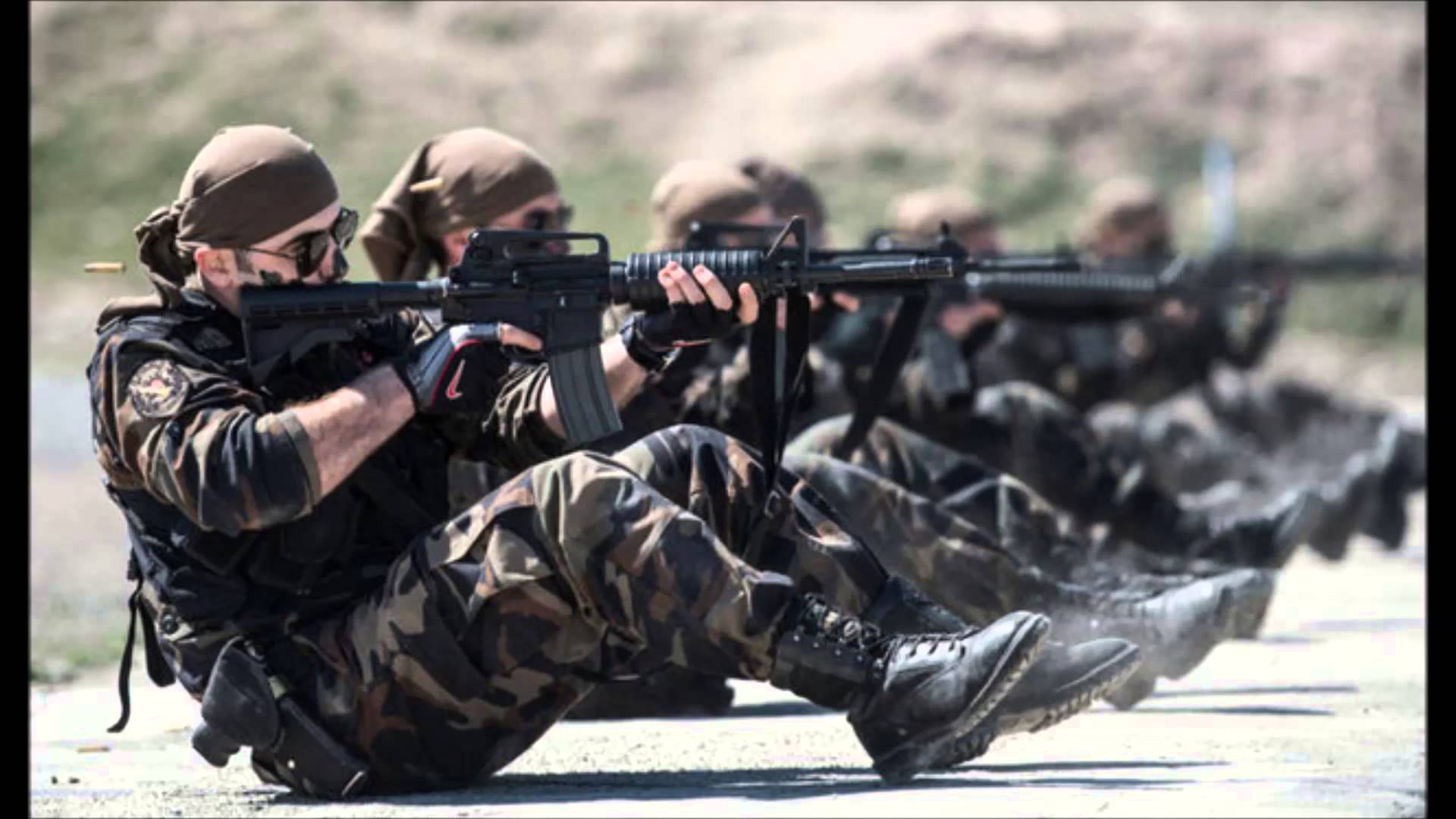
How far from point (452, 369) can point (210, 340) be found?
19.8 inches

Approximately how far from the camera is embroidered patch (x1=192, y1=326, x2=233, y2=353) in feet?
19.9

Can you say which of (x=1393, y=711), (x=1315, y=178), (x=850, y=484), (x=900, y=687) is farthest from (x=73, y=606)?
(x=1315, y=178)

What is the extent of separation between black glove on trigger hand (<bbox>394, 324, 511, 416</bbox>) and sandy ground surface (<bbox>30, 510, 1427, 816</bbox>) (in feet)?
2.59

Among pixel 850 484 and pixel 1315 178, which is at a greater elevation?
pixel 850 484

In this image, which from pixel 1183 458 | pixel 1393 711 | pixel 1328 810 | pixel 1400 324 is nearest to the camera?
pixel 1328 810

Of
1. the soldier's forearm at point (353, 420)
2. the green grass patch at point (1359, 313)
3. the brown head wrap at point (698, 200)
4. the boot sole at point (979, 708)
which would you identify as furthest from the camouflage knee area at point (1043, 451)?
the green grass patch at point (1359, 313)

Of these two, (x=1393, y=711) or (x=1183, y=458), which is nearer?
(x=1393, y=711)

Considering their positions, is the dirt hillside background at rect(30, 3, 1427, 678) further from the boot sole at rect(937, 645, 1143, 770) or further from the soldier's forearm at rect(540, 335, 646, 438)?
the boot sole at rect(937, 645, 1143, 770)

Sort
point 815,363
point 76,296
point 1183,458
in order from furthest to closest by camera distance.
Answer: point 76,296
point 1183,458
point 815,363

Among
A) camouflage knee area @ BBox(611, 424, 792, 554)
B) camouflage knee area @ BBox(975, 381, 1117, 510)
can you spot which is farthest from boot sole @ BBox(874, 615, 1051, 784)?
camouflage knee area @ BBox(975, 381, 1117, 510)

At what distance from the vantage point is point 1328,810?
553 centimetres

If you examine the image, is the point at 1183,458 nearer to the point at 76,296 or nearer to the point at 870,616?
the point at 870,616

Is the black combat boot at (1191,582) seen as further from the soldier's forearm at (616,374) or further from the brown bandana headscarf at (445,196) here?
the soldier's forearm at (616,374)

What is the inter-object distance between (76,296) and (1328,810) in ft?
85.7
